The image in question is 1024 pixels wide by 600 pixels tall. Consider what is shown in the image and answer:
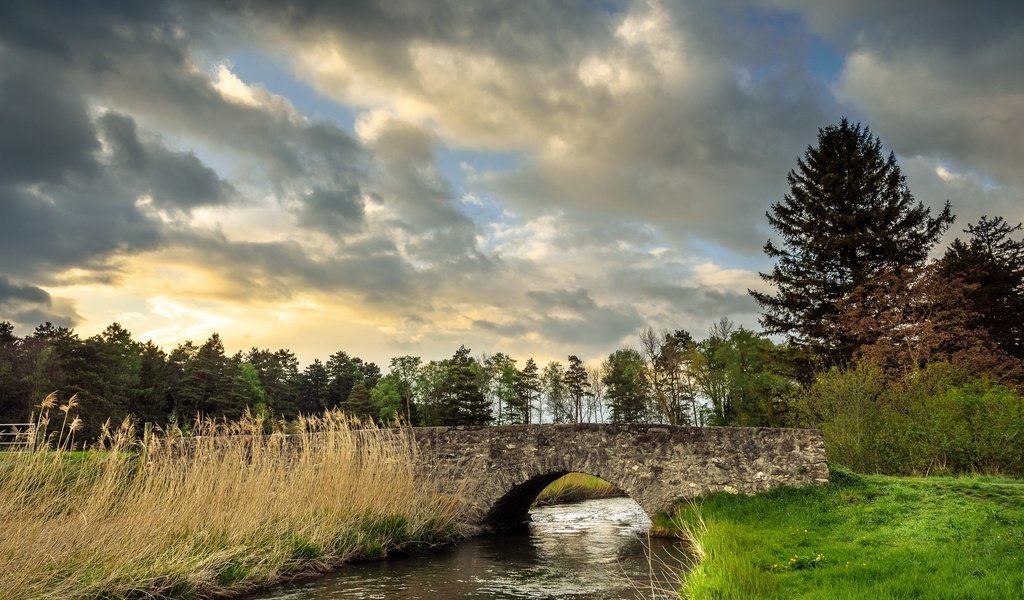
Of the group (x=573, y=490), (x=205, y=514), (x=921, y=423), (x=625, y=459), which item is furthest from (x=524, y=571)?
(x=573, y=490)

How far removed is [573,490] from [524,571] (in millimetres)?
16580

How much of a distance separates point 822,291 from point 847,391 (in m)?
11.7

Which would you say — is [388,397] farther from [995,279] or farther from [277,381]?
[995,279]

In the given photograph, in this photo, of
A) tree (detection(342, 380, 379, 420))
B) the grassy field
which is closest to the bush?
the grassy field

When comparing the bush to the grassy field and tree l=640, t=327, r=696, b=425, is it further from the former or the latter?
tree l=640, t=327, r=696, b=425

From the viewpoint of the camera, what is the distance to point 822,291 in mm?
28656

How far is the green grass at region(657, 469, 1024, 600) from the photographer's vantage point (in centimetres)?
649

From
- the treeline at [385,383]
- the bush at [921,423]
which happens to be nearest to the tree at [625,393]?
the treeline at [385,383]

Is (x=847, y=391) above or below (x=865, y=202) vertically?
below

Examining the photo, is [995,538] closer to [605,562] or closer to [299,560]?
[605,562]

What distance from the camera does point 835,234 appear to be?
2869 cm

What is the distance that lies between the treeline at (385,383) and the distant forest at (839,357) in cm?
21

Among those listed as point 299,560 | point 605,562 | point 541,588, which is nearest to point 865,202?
point 605,562

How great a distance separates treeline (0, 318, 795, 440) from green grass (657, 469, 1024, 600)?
15756mm
